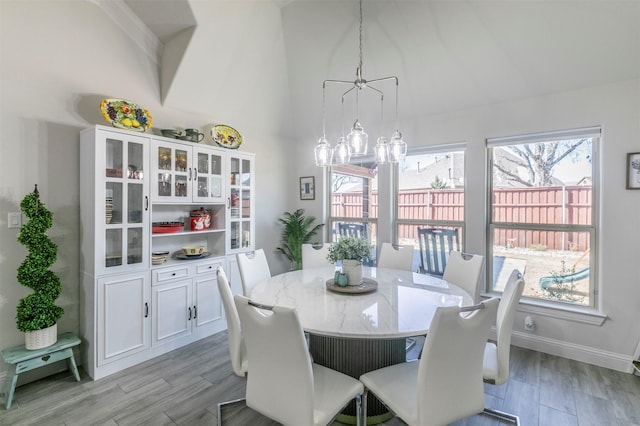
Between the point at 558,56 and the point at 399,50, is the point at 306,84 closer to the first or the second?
the point at 399,50

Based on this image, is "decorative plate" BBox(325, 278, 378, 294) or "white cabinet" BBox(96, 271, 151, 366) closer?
"decorative plate" BBox(325, 278, 378, 294)

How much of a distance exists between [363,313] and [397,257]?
1.51m

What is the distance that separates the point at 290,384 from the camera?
4.38ft

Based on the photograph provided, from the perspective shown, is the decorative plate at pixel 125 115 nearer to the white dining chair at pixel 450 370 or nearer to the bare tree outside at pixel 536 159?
the white dining chair at pixel 450 370

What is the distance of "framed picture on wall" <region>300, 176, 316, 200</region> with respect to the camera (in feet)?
15.1

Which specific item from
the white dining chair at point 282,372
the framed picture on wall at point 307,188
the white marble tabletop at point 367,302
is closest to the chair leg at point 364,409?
the white dining chair at point 282,372

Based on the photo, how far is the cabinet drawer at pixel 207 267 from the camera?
→ 3.15m

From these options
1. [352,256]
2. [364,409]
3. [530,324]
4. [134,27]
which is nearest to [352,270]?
[352,256]

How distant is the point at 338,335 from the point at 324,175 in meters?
3.28

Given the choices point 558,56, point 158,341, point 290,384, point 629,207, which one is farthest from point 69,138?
point 629,207

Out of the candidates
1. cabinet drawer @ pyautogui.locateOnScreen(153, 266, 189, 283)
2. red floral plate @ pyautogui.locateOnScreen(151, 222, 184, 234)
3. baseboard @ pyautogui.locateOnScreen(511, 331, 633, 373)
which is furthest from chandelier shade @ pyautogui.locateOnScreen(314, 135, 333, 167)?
baseboard @ pyautogui.locateOnScreen(511, 331, 633, 373)

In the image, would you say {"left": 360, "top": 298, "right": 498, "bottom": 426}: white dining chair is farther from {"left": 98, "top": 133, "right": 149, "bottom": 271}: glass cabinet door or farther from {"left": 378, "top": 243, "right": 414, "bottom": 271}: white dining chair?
{"left": 98, "top": 133, "right": 149, "bottom": 271}: glass cabinet door

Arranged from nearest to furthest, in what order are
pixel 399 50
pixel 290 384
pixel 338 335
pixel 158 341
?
1. pixel 290 384
2. pixel 338 335
3. pixel 158 341
4. pixel 399 50

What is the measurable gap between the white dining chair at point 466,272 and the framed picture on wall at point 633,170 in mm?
1399
